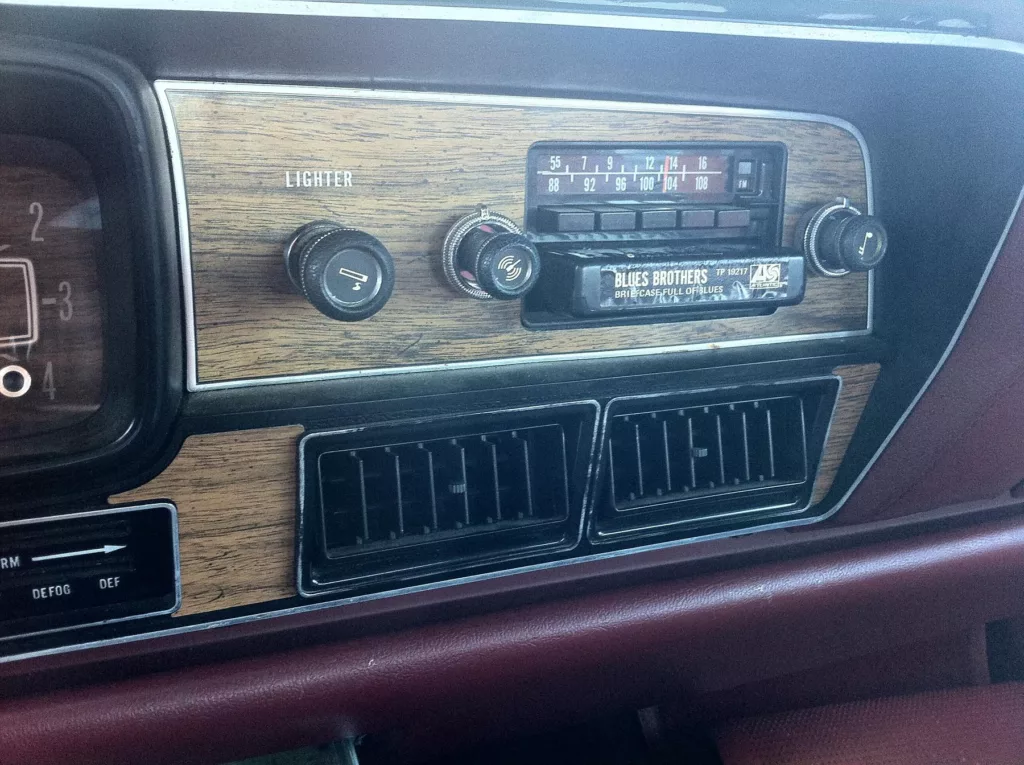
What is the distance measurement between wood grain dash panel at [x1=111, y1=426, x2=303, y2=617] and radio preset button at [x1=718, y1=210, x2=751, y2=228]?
46 cm

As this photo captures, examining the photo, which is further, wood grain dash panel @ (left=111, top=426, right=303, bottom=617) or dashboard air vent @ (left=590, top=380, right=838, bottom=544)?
dashboard air vent @ (left=590, top=380, right=838, bottom=544)

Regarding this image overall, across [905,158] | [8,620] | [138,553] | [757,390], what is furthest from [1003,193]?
[8,620]

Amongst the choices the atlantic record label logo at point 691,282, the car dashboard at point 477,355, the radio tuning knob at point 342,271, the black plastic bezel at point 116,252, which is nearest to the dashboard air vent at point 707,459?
the car dashboard at point 477,355

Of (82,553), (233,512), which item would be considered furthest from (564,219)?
(82,553)

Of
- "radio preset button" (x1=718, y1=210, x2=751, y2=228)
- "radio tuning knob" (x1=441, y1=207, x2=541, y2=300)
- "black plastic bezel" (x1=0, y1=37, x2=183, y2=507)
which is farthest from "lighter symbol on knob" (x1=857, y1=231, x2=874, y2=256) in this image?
"black plastic bezel" (x1=0, y1=37, x2=183, y2=507)

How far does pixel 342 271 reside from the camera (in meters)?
0.70

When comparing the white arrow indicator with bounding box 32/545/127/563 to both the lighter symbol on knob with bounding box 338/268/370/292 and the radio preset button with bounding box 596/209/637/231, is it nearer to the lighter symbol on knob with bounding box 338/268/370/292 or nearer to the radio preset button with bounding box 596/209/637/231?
the lighter symbol on knob with bounding box 338/268/370/292

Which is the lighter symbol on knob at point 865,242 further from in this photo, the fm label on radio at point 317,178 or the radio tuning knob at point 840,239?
the fm label on radio at point 317,178

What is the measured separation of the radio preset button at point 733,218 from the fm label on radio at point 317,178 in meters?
0.38

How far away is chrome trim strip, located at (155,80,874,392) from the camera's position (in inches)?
27.3

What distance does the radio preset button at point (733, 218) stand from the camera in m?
0.92

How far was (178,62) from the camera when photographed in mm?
669

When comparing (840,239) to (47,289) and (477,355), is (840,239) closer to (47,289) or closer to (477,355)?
(477,355)

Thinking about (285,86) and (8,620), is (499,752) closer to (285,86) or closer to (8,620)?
(8,620)
